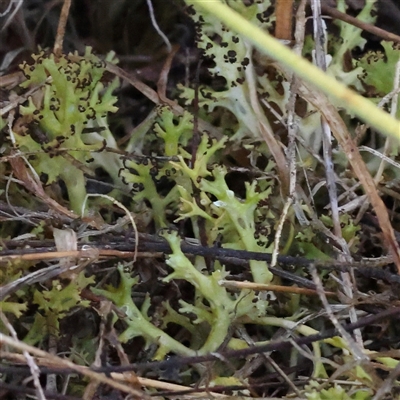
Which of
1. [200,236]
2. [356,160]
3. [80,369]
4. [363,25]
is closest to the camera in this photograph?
[80,369]

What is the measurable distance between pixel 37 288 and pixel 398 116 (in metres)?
→ 0.68

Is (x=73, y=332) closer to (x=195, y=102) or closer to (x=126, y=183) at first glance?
(x=126, y=183)

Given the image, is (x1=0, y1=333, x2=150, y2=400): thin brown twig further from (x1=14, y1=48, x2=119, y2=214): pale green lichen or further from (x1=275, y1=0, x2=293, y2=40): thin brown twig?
(x1=275, y1=0, x2=293, y2=40): thin brown twig

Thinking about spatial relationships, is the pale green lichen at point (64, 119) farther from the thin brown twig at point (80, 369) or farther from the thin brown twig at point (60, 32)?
the thin brown twig at point (80, 369)

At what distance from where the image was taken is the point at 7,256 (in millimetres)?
818

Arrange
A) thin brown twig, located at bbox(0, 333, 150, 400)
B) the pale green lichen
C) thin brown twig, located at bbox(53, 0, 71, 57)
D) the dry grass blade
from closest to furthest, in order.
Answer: thin brown twig, located at bbox(0, 333, 150, 400)
the dry grass blade
the pale green lichen
thin brown twig, located at bbox(53, 0, 71, 57)

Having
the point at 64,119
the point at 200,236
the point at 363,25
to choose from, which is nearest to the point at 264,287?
the point at 200,236

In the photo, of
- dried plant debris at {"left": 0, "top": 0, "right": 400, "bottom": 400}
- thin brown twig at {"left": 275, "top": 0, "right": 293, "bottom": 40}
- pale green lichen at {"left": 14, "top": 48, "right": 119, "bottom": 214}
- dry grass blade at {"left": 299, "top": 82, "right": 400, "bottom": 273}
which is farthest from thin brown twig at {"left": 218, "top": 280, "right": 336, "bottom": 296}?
thin brown twig at {"left": 275, "top": 0, "right": 293, "bottom": 40}

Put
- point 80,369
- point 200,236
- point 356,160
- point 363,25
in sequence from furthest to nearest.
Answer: point 363,25
point 200,236
point 356,160
point 80,369

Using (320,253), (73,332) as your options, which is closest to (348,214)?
(320,253)

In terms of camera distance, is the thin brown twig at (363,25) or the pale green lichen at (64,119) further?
the thin brown twig at (363,25)

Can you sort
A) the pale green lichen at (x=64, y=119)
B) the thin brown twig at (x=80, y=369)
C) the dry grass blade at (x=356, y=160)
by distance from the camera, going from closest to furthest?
the thin brown twig at (x=80, y=369) → the dry grass blade at (x=356, y=160) → the pale green lichen at (x=64, y=119)

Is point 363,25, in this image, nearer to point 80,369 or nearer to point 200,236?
point 200,236

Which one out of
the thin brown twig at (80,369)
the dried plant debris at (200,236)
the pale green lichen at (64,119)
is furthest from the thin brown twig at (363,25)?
the thin brown twig at (80,369)
